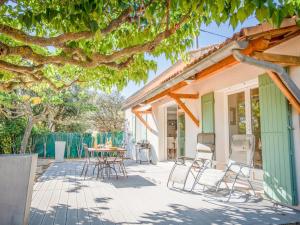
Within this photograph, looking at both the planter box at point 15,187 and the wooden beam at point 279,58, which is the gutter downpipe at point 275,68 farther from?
the planter box at point 15,187

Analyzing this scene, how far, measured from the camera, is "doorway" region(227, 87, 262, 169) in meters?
5.93

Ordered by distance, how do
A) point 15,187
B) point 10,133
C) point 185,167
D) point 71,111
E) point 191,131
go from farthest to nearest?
point 71,111, point 10,133, point 191,131, point 185,167, point 15,187

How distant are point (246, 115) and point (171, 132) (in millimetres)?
5420

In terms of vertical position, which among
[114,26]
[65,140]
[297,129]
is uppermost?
[114,26]

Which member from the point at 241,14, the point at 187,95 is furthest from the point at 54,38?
the point at 187,95

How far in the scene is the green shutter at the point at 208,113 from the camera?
281 inches

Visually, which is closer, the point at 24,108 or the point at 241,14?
the point at 241,14

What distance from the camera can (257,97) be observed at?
5.93m

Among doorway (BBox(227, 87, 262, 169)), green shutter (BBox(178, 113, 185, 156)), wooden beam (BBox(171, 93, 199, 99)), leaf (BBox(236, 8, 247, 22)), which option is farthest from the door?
leaf (BBox(236, 8, 247, 22))

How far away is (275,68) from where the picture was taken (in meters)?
3.97

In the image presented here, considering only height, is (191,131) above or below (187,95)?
below

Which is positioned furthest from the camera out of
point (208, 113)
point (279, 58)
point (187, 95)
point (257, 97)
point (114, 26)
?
Result: point (187, 95)

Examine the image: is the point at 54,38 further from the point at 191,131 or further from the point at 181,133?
Answer: the point at 181,133

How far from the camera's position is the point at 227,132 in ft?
23.0
